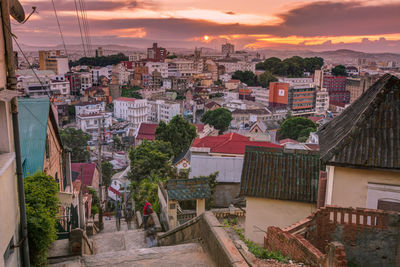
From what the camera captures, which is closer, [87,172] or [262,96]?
[87,172]

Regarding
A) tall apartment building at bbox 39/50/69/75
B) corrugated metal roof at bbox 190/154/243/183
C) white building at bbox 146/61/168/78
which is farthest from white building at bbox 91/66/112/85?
corrugated metal roof at bbox 190/154/243/183

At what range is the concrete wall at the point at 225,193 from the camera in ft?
62.8

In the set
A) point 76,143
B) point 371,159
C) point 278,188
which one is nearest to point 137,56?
point 76,143

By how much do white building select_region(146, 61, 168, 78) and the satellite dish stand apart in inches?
4864

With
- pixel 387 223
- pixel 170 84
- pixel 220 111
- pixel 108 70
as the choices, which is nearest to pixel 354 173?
pixel 387 223

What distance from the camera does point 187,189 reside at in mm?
11891

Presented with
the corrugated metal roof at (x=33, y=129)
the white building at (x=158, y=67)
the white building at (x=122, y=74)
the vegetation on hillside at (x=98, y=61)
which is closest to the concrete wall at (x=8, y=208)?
the corrugated metal roof at (x=33, y=129)

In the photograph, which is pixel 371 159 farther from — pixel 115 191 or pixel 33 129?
pixel 115 191

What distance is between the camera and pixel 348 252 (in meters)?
7.31

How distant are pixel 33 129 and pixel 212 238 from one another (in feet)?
27.3

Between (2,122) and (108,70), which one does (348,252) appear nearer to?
(2,122)

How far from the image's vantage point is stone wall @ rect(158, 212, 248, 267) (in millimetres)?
4363

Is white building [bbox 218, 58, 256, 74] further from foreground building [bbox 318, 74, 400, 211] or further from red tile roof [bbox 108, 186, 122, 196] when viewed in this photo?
foreground building [bbox 318, 74, 400, 211]

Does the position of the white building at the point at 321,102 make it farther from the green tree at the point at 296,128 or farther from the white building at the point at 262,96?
the green tree at the point at 296,128
